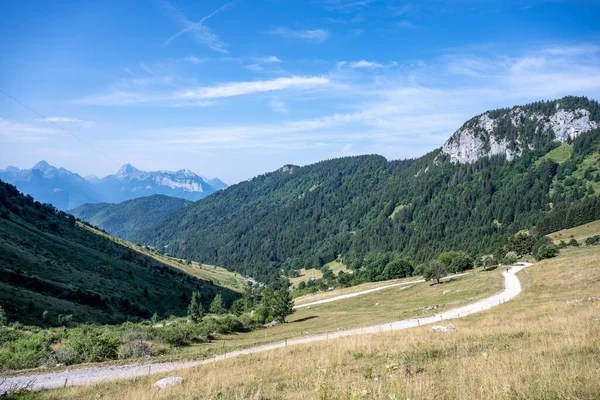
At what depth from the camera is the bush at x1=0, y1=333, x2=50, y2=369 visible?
20.9 m

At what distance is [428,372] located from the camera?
9.84 m

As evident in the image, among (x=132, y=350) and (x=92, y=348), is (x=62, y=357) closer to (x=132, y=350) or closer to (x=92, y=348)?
(x=92, y=348)

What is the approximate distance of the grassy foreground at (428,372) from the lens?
7.20 m

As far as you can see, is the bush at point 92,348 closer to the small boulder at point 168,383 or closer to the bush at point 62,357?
the bush at point 62,357

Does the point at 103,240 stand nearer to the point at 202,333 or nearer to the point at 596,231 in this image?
the point at 202,333

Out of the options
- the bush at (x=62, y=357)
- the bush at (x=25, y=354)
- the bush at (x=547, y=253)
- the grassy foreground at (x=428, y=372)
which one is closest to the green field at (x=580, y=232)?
the bush at (x=547, y=253)

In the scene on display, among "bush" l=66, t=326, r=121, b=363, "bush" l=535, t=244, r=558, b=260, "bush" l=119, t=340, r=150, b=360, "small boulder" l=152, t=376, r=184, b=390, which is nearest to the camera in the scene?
"small boulder" l=152, t=376, r=184, b=390

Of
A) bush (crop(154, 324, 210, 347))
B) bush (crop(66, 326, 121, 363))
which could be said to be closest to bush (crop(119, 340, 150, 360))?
bush (crop(66, 326, 121, 363))

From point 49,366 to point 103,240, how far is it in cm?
12052

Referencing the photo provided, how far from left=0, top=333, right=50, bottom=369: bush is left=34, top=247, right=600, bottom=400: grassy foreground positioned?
30.5ft

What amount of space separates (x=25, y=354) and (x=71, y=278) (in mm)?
60153

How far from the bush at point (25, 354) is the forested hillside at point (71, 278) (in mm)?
26067

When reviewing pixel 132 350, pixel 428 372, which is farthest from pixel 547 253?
pixel 132 350

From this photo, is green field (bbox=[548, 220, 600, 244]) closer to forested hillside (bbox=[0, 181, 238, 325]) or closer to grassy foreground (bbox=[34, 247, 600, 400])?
grassy foreground (bbox=[34, 247, 600, 400])
